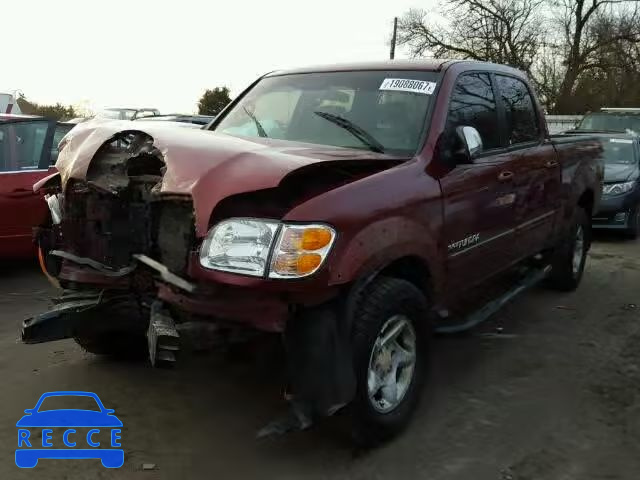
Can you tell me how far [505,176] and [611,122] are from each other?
10500 mm

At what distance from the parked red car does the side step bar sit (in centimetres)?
430

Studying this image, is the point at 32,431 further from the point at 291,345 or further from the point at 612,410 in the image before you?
the point at 612,410

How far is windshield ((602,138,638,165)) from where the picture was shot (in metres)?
10.2

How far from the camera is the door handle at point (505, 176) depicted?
429 cm

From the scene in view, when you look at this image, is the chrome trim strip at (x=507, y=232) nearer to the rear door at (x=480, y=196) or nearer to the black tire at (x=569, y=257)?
the rear door at (x=480, y=196)

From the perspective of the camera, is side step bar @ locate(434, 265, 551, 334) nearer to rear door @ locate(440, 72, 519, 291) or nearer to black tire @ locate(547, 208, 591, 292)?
rear door @ locate(440, 72, 519, 291)

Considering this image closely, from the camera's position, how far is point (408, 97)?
3943 millimetres

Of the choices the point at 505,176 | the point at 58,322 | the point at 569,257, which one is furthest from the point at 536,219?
the point at 58,322

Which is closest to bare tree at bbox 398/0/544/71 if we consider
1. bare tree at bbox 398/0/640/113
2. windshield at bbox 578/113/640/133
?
bare tree at bbox 398/0/640/113

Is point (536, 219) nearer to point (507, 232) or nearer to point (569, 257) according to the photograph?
point (507, 232)

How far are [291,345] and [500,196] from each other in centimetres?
213

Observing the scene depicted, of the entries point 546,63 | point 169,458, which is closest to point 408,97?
point 169,458

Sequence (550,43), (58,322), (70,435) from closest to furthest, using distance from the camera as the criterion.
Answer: (58,322)
(70,435)
(550,43)

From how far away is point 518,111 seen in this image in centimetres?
505
